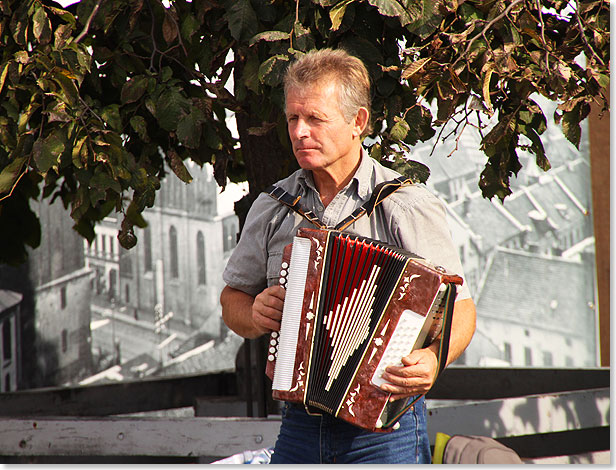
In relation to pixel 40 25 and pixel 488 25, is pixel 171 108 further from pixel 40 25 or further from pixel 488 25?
pixel 488 25

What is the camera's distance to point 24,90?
2.41 m

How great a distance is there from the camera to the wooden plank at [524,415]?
9.89ft

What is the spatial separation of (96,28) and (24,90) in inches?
13.8

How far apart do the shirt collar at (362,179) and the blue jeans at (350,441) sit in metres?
0.48

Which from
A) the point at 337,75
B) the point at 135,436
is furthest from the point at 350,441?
the point at 135,436

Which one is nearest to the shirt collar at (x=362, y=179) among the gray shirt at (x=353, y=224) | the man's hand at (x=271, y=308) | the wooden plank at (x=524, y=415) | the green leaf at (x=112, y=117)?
the gray shirt at (x=353, y=224)

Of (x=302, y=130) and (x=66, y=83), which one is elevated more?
(x=66, y=83)

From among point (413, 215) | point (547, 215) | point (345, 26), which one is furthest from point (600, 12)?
point (547, 215)

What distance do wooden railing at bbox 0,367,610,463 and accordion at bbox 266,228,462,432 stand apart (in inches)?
51.6

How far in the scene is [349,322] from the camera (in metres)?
1.61

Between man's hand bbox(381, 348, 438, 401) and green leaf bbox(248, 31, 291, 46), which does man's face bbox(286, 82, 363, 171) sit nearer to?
man's hand bbox(381, 348, 438, 401)

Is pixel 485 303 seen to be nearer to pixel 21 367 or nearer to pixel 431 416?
pixel 431 416

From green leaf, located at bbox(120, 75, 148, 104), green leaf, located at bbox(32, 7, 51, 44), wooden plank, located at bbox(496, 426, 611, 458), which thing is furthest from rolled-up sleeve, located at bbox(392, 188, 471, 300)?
wooden plank, located at bbox(496, 426, 611, 458)

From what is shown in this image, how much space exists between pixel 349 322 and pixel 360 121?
0.45 m
